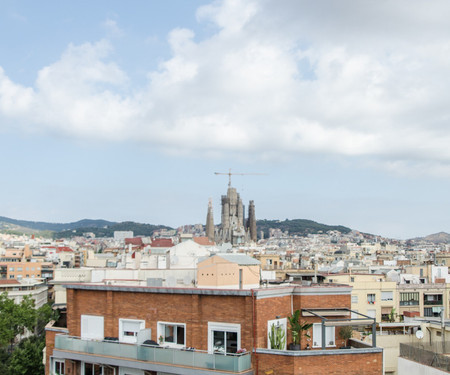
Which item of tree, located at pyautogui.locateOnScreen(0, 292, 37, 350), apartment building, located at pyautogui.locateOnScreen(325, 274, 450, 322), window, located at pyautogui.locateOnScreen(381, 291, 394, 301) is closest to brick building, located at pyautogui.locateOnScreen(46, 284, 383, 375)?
apartment building, located at pyautogui.locateOnScreen(325, 274, 450, 322)

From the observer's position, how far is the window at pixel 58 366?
24578 mm

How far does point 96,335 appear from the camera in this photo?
76.9 ft

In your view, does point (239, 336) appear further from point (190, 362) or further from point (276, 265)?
point (276, 265)

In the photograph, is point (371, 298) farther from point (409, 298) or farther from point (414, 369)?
point (414, 369)

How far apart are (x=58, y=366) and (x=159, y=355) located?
6.32 meters

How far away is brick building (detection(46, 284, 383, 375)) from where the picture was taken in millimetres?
19562

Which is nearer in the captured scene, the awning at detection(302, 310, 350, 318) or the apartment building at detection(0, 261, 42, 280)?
the awning at detection(302, 310, 350, 318)

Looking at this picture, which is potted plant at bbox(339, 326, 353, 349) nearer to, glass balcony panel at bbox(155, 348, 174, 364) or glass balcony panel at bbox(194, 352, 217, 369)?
glass balcony panel at bbox(194, 352, 217, 369)

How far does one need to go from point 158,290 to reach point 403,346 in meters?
10.7

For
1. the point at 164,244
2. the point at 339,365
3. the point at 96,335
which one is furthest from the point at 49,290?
the point at 339,365

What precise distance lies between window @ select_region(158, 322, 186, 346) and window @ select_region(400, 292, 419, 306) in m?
45.4

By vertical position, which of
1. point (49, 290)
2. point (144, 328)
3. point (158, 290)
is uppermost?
point (158, 290)

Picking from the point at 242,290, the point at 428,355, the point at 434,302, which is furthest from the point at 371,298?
the point at 242,290

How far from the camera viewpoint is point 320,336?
22.4 metres
